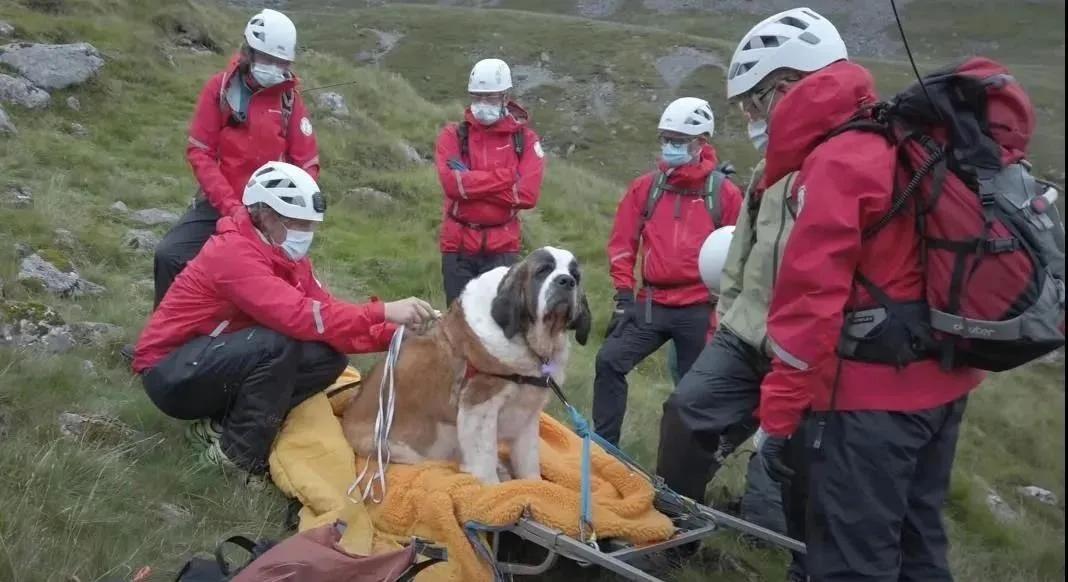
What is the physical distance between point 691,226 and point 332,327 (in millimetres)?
2921

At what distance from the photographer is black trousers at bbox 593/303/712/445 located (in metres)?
6.86

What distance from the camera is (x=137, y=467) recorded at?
4953mm

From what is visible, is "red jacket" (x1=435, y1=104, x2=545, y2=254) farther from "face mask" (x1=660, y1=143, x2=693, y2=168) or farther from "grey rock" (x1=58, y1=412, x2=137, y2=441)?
"grey rock" (x1=58, y1=412, x2=137, y2=441)

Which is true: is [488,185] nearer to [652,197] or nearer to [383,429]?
[652,197]

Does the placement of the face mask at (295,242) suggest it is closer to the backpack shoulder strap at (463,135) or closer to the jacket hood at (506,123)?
the backpack shoulder strap at (463,135)

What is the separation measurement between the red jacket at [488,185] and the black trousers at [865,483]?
14.6ft

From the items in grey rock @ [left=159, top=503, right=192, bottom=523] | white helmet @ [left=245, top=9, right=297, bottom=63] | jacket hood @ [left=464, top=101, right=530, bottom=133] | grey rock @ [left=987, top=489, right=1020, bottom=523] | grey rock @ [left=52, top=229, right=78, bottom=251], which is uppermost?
white helmet @ [left=245, top=9, right=297, bottom=63]

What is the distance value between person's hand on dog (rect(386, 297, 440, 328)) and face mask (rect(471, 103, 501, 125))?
9.45ft

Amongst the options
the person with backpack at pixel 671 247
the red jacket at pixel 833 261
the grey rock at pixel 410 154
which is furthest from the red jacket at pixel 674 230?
the grey rock at pixel 410 154

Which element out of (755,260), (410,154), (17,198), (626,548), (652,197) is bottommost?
(410,154)

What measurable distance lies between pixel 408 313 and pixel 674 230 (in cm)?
243

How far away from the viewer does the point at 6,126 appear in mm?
11688

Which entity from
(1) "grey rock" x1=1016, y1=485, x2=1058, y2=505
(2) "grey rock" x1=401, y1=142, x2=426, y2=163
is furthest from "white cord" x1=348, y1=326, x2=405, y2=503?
(2) "grey rock" x1=401, y1=142, x2=426, y2=163

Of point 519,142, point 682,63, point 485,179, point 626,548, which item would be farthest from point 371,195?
point 626,548
